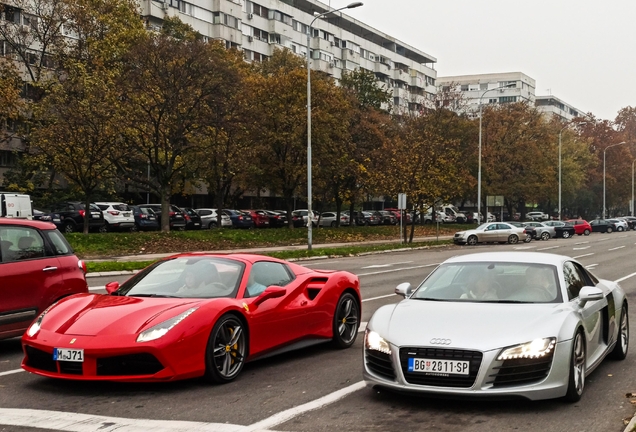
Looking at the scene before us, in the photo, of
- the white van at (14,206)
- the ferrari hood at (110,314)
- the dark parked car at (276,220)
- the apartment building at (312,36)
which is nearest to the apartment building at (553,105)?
the apartment building at (312,36)

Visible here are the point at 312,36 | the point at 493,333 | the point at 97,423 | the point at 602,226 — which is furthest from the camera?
the point at 312,36

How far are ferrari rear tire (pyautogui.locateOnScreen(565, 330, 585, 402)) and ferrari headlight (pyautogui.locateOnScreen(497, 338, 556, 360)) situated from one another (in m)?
0.30

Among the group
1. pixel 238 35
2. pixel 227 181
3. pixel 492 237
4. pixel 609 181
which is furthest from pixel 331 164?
pixel 609 181

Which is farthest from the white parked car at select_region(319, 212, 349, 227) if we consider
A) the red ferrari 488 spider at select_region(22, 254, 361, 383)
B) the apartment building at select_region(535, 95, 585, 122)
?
the apartment building at select_region(535, 95, 585, 122)

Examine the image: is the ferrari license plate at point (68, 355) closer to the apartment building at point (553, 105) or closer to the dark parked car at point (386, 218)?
the dark parked car at point (386, 218)

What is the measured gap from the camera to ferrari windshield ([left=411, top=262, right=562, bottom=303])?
7074 millimetres

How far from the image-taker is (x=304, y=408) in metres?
6.29

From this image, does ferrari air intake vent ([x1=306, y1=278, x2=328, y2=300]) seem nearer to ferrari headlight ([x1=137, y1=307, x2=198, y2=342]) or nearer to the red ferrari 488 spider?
the red ferrari 488 spider

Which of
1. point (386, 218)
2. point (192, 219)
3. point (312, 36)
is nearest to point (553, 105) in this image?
point (312, 36)

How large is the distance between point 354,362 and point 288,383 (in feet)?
4.21

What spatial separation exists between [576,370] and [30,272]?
601cm

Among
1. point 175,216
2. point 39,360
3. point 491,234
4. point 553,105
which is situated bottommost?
point 491,234

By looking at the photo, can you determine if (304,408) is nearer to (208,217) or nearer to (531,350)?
(531,350)

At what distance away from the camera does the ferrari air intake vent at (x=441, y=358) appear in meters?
5.89
